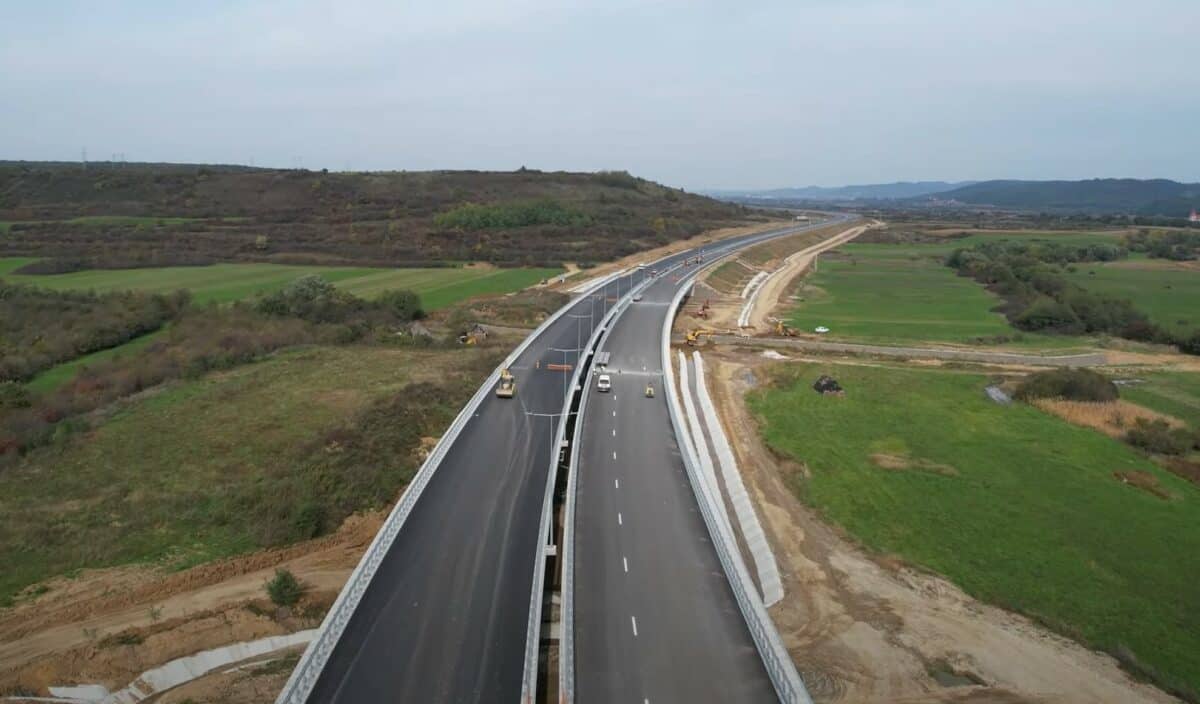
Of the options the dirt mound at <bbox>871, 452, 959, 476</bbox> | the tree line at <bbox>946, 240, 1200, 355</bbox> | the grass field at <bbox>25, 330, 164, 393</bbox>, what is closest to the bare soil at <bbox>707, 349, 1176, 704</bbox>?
the dirt mound at <bbox>871, 452, 959, 476</bbox>

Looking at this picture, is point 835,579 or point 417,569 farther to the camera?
point 835,579

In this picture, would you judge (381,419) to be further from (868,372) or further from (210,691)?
(868,372)

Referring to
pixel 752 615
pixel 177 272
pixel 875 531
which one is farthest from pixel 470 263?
pixel 752 615

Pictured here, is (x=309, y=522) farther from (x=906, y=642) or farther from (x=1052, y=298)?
(x=1052, y=298)

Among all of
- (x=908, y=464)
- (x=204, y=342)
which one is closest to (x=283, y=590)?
(x=908, y=464)

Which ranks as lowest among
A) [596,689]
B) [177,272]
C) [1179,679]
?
[1179,679]

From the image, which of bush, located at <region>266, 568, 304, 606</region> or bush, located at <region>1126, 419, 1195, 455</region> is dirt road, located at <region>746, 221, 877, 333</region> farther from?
bush, located at <region>266, 568, 304, 606</region>
